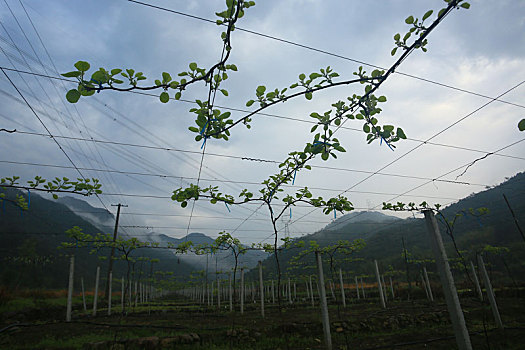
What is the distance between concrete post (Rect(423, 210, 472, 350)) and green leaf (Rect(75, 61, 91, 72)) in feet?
14.7

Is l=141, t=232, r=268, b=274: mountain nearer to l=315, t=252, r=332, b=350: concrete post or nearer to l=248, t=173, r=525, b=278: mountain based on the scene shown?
l=248, t=173, r=525, b=278: mountain

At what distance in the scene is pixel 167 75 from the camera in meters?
1.81

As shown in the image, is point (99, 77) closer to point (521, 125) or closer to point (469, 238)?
point (521, 125)

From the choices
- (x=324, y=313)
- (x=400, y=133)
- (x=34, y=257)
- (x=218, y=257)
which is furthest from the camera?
(x=34, y=257)

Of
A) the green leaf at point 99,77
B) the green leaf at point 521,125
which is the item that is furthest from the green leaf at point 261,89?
the green leaf at point 521,125

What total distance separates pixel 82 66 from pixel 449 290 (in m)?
4.99

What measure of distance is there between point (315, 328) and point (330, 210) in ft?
20.8

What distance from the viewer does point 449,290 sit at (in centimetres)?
370

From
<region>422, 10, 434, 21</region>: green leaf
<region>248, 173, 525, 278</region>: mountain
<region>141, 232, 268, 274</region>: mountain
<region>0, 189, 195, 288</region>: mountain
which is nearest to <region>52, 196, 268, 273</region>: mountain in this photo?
<region>141, 232, 268, 274</region>: mountain

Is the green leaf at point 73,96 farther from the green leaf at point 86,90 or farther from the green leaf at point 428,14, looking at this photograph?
the green leaf at point 428,14

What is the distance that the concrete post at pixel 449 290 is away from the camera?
3477 millimetres

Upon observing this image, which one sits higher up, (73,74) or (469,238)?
(469,238)

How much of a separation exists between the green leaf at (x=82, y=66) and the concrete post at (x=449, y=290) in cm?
450

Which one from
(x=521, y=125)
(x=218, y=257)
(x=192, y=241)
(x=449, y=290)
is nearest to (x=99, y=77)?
(x=521, y=125)
